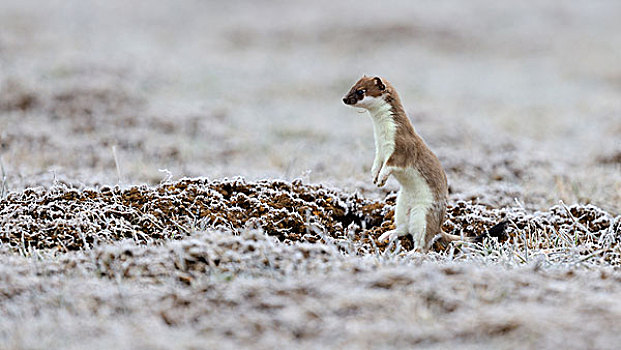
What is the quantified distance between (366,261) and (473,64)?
15.7 m

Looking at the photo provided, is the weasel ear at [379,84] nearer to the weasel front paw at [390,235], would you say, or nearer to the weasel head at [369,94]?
the weasel head at [369,94]

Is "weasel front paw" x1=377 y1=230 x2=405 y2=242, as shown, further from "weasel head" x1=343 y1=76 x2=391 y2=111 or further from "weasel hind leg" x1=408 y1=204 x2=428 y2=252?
"weasel head" x1=343 y1=76 x2=391 y2=111

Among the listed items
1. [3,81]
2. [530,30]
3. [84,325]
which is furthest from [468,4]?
[84,325]

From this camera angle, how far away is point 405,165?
440cm

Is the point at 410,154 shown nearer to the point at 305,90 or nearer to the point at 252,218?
the point at 252,218

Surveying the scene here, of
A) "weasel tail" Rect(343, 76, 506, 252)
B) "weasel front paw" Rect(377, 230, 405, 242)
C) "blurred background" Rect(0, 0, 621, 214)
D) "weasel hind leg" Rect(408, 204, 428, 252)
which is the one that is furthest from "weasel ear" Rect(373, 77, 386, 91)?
"blurred background" Rect(0, 0, 621, 214)

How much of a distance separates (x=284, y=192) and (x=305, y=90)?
9.01 meters

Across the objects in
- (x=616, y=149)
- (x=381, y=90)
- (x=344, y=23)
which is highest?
(x=344, y=23)

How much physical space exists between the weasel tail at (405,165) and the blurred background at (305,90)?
1.04 metres

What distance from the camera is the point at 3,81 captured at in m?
10.8

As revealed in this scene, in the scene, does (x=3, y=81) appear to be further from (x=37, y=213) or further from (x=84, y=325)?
(x=84, y=325)

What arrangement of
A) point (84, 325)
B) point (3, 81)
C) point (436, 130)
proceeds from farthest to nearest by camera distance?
point (3, 81), point (436, 130), point (84, 325)

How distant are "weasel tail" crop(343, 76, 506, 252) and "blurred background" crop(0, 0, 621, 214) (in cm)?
104

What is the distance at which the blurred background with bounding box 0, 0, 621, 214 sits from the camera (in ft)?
24.3
